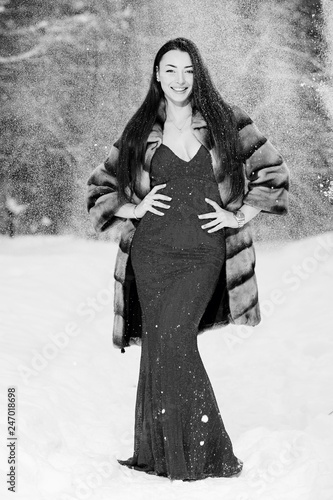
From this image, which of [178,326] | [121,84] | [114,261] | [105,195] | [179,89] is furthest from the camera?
[121,84]

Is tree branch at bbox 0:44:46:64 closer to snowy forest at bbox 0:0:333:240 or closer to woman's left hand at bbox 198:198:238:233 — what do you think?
snowy forest at bbox 0:0:333:240

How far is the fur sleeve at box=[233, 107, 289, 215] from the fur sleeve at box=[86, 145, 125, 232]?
537mm

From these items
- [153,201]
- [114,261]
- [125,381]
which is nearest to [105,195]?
[153,201]

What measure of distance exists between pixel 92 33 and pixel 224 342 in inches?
147

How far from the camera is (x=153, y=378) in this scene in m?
3.32

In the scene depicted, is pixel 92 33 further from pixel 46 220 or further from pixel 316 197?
pixel 316 197

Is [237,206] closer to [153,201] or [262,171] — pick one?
[262,171]

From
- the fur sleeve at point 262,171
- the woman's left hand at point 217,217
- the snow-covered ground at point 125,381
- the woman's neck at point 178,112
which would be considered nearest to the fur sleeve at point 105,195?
the woman's neck at point 178,112

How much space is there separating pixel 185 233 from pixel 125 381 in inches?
69.6

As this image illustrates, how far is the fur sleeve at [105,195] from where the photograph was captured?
3547mm

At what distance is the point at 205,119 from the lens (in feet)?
11.2

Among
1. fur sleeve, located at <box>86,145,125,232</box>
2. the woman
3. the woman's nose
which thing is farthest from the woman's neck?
fur sleeve, located at <box>86,145,125,232</box>

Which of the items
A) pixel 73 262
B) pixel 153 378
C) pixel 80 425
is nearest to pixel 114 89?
pixel 73 262

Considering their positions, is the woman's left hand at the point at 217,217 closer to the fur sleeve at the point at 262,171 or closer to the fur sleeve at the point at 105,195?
the fur sleeve at the point at 262,171
